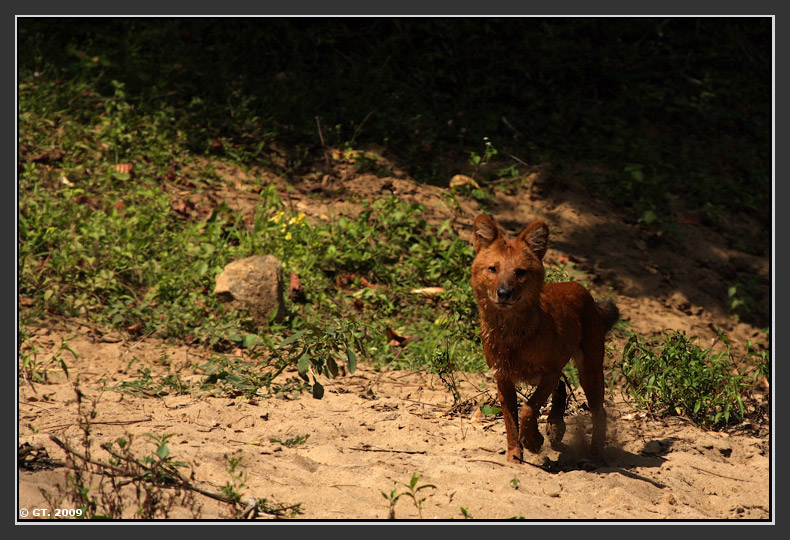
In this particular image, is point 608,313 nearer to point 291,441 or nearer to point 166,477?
point 291,441

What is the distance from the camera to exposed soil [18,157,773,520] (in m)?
4.70

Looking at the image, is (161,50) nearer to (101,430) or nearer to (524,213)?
(524,213)

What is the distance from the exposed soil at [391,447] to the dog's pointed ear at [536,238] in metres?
1.34

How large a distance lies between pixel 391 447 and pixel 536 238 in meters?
1.62

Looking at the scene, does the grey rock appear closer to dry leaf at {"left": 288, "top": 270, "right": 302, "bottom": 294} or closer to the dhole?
dry leaf at {"left": 288, "top": 270, "right": 302, "bottom": 294}

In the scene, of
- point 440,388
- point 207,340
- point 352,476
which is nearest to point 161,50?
point 207,340

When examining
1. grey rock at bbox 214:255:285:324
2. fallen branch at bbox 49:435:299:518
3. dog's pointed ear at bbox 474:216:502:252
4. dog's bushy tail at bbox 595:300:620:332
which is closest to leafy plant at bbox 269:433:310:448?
fallen branch at bbox 49:435:299:518

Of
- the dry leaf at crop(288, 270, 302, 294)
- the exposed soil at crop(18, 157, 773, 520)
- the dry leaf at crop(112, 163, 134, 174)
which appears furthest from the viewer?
the dry leaf at crop(112, 163, 134, 174)

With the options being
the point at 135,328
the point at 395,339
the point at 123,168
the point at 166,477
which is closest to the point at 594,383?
the point at 395,339

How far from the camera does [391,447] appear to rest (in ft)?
18.6

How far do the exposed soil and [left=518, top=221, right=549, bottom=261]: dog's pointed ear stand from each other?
1339mm

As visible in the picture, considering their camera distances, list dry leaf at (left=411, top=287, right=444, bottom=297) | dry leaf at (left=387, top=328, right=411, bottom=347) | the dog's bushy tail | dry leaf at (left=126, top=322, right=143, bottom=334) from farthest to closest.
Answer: dry leaf at (left=411, top=287, right=444, bottom=297)
dry leaf at (left=387, top=328, right=411, bottom=347)
dry leaf at (left=126, top=322, right=143, bottom=334)
the dog's bushy tail

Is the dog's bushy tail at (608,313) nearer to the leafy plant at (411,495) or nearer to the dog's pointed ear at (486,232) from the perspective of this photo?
the dog's pointed ear at (486,232)

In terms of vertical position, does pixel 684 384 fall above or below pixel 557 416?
above
